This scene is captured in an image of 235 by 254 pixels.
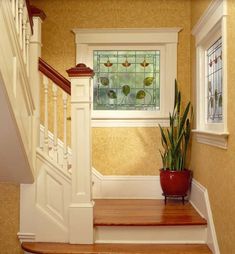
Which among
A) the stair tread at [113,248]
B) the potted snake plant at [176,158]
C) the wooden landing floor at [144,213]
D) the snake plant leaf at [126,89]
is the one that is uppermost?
the snake plant leaf at [126,89]

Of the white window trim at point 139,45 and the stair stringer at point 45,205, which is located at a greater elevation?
the white window trim at point 139,45

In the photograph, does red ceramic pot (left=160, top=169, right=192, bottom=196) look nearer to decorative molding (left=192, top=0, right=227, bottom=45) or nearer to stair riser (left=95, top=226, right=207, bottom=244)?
stair riser (left=95, top=226, right=207, bottom=244)

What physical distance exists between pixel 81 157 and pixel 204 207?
1154 mm

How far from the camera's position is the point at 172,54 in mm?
3979

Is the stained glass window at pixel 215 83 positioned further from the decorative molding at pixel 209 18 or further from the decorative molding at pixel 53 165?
the decorative molding at pixel 53 165

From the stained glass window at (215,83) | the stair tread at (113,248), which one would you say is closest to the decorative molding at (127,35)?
the stained glass window at (215,83)

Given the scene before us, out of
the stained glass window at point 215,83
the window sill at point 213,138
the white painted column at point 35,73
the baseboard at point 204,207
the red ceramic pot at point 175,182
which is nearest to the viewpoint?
the window sill at point 213,138

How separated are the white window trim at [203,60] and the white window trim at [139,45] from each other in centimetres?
39

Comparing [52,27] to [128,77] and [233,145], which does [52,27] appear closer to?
[128,77]

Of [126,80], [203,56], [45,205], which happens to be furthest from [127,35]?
[45,205]

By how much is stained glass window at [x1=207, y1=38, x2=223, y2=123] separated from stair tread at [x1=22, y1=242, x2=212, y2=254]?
1.07m

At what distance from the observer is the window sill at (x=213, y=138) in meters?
2.52

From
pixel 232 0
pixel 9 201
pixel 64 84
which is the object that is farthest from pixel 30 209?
pixel 232 0

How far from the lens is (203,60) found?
3.48 m
